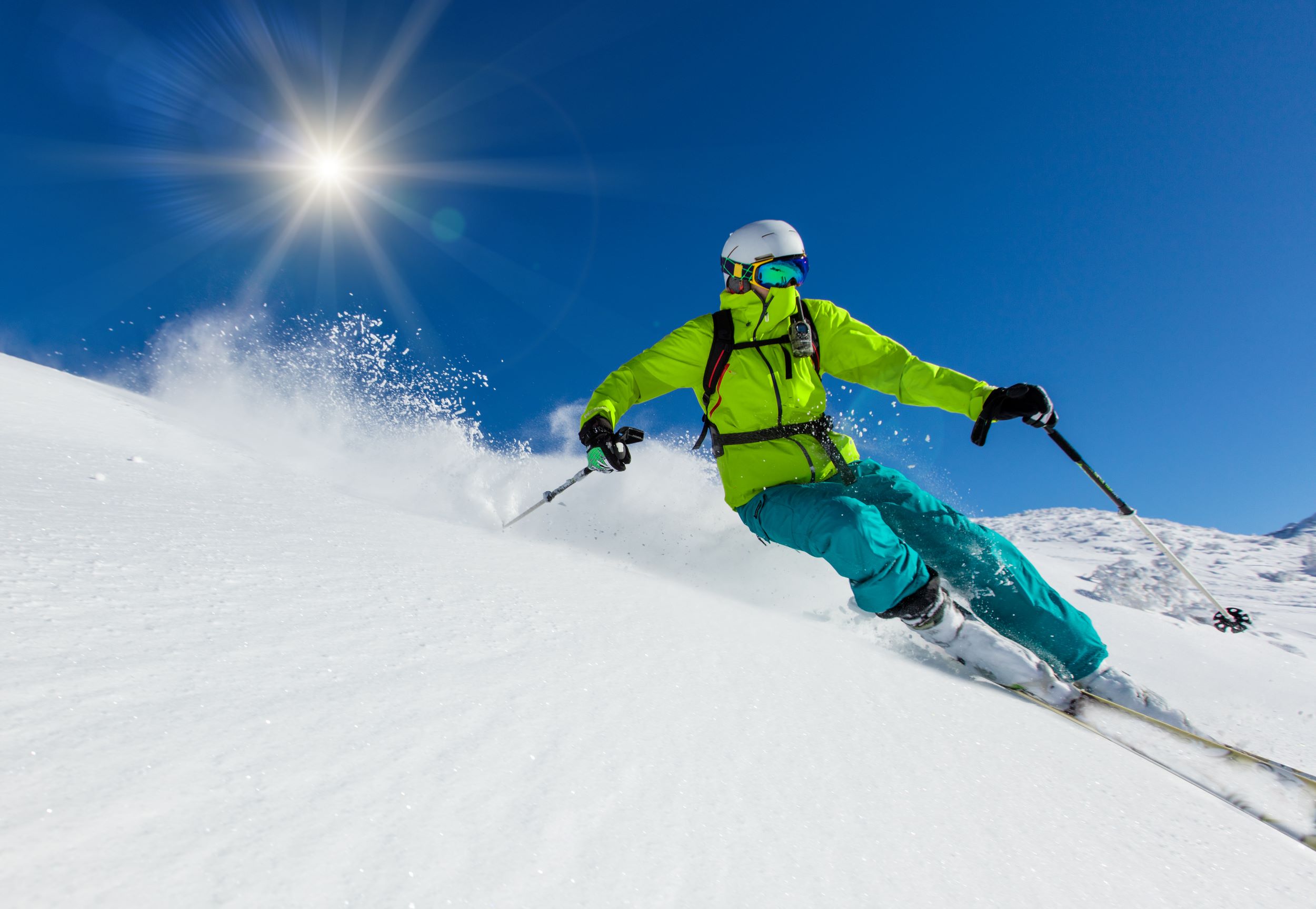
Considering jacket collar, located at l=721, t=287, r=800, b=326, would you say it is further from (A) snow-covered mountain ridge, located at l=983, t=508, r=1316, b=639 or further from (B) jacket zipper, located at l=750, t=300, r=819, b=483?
(A) snow-covered mountain ridge, located at l=983, t=508, r=1316, b=639

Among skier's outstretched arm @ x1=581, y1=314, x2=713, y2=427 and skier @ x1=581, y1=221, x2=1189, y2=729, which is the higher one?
skier's outstretched arm @ x1=581, y1=314, x2=713, y2=427

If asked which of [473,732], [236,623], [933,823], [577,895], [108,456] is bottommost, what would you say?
[933,823]

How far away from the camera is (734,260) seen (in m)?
4.09

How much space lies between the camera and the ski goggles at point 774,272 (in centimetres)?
398

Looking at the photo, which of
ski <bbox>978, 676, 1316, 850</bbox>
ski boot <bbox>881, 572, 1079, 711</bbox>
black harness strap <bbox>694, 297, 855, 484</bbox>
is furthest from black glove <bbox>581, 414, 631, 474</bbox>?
ski <bbox>978, 676, 1316, 850</bbox>

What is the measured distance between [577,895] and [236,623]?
1.01m

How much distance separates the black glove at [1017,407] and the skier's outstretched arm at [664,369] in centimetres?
180

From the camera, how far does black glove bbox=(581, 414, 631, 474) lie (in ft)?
12.7

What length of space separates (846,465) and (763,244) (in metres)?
1.65

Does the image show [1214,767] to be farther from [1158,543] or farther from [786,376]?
[786,376]

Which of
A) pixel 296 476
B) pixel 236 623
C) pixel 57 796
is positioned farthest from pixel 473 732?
pixel 296 476

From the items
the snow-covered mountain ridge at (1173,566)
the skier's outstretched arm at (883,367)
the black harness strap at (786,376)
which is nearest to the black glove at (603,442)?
the black harness strap at (786,376)

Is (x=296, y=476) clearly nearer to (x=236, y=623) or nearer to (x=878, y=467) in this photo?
(x=236, y=623)

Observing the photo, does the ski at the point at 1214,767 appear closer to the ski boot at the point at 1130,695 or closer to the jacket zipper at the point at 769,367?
the ski boot at the point at 1130,695
